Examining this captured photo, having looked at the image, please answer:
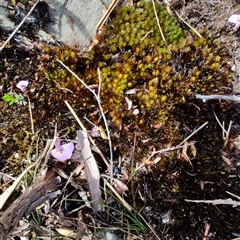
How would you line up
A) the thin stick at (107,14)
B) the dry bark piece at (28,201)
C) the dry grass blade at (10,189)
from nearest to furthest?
1. the dry bark piece at (28,201)
2. the dry grass blade at (10,189)
3. the thin stick at (107,14)

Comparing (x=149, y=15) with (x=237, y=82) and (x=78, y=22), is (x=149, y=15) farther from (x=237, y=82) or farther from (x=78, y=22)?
(x=237, y=82)

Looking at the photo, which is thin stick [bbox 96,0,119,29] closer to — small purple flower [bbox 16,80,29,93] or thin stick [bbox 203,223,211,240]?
small purple flower [bbox 16,80,29,93]

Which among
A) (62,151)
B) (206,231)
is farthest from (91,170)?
(206,231)

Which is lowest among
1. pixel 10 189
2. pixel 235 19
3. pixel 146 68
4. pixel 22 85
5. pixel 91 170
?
pixel 10 189

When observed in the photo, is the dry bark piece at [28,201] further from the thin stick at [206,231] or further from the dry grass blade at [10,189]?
the thin stick at [206,231]

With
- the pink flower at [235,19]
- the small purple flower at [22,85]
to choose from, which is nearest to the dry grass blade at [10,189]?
the small purple flower at [22,85]

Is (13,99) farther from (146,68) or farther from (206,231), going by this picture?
(206,231)
